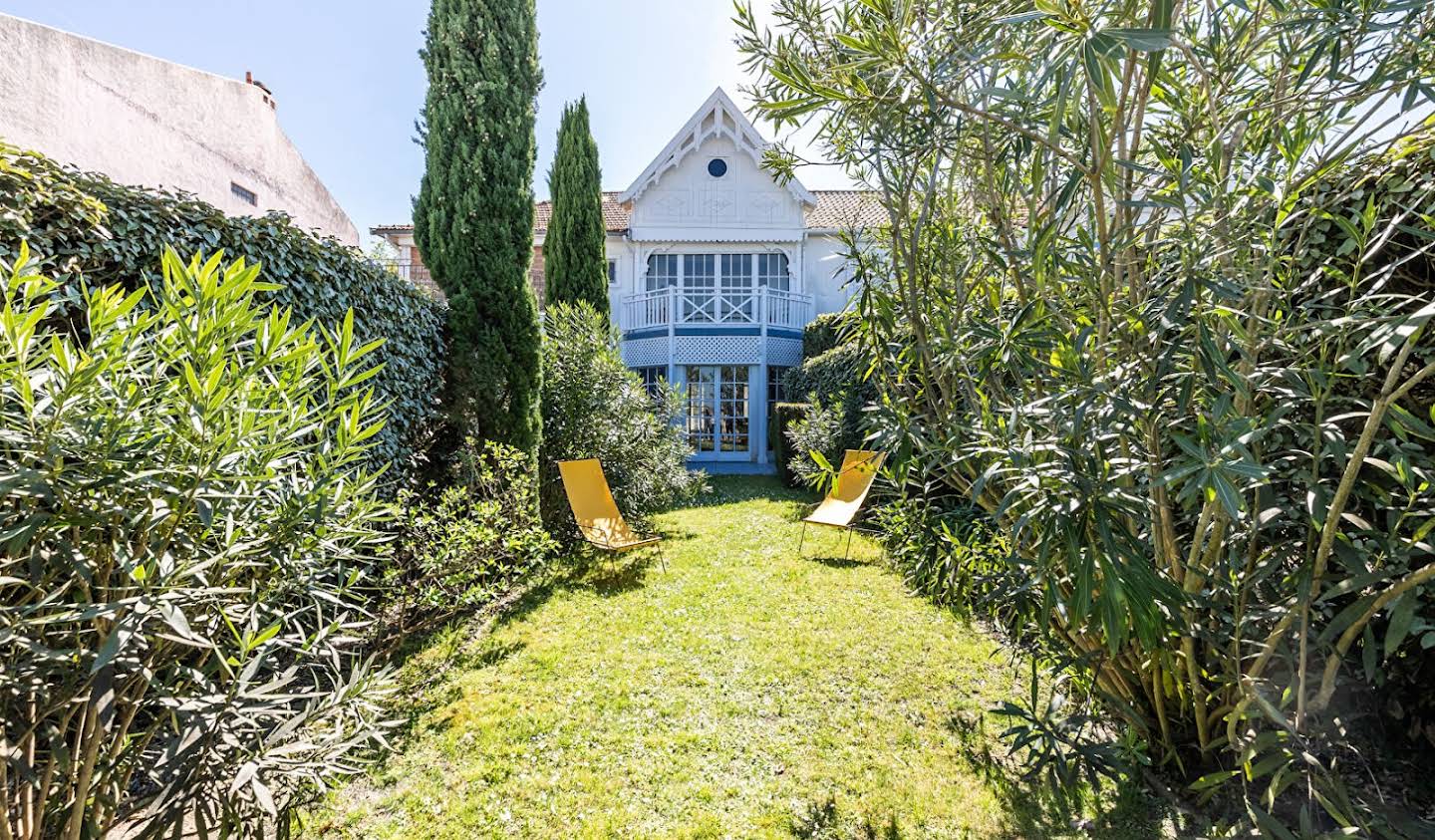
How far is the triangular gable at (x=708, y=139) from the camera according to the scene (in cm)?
1491

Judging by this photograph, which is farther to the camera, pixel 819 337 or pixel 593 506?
pixel 819 337

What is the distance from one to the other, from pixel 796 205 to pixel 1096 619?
48.5ft

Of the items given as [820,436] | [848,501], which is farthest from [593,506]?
[820,436]

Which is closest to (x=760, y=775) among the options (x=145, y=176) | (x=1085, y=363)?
(x=1085, y=363)

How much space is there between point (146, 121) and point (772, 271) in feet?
41.0

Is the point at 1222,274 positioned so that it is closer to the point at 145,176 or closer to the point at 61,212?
the point at 61,212

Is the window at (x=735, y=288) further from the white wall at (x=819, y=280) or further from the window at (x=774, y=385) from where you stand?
the white wall at (x=819, y=280)

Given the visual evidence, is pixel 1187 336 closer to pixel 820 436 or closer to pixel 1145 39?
pixel 1145 39

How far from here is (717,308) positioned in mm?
14711

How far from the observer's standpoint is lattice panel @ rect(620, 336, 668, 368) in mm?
14586

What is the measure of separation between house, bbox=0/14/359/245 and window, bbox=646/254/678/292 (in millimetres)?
8116

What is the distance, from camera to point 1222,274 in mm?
1740

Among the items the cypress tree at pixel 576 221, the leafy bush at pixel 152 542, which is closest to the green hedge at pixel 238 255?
the leafy bush at pixel 152 542

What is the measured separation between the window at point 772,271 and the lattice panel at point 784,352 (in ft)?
5.62
